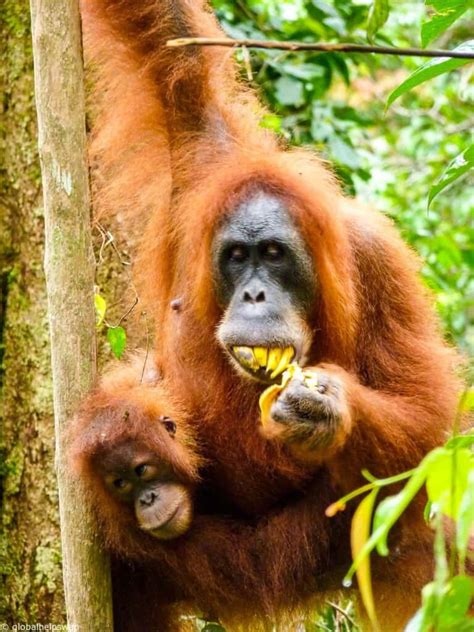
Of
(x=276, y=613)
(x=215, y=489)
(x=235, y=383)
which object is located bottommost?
(x=276, y=613)

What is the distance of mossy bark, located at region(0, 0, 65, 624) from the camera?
133 inches

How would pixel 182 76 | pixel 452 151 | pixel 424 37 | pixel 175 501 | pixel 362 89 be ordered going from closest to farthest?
pixel 424 37 < pixel 175 501 < pixel 182 76 < pixel 452 151 < pixel 362 89

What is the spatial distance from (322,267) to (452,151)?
453 cm

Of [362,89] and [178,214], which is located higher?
[362,89]

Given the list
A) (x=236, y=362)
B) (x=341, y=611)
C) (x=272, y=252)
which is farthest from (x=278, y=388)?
(x=341, y=611)

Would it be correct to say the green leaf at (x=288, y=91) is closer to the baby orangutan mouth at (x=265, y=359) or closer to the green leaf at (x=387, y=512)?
the baby orangutan mouth at (x=265, y=359)

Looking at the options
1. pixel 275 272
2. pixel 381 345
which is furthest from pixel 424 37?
pixel 381 345

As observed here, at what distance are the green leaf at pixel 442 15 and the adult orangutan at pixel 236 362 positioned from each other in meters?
0.97

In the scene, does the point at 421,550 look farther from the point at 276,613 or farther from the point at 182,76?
the point at 182,76

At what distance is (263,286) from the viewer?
8.45ft

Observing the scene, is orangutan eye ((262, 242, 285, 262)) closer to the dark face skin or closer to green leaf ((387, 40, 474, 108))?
the dark face skin

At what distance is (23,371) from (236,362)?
1.21m

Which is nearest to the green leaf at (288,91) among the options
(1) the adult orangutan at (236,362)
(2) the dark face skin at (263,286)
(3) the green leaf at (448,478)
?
(1) the adult orangutan at (236,362)

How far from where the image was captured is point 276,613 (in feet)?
9.20
